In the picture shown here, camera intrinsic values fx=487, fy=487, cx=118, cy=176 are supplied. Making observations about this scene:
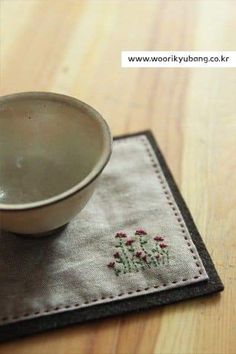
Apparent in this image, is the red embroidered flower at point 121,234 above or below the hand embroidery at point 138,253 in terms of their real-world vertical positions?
above

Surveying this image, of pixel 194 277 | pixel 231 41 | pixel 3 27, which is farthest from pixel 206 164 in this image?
pixel 3 27

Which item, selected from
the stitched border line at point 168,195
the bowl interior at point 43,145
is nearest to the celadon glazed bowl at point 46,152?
the bowl interior at point 43,145

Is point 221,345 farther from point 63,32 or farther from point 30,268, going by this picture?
point 63,32

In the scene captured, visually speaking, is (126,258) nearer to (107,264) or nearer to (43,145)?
(107,264)

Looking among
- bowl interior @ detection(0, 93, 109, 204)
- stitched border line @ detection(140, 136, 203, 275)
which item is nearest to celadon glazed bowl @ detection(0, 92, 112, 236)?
bowl interior @ detection(0, 93, 109, 204)

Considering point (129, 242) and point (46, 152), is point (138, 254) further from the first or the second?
point (46, 152)

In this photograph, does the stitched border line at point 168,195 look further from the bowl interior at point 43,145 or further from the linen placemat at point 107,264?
the bowl interior at point 43,145

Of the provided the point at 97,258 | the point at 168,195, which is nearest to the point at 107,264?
the point at 97,258

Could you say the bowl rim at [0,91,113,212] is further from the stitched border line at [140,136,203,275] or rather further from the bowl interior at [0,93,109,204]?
the stitched border line at [140,136,203,275]
